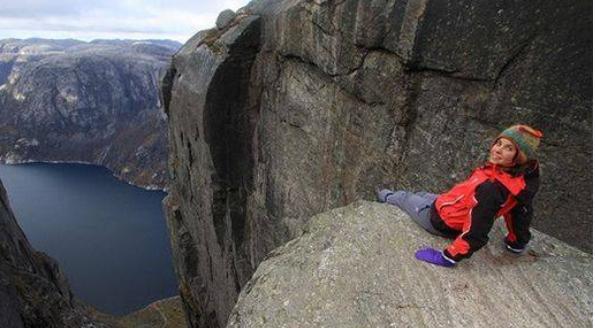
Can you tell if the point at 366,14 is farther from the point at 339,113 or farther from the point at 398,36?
the point at 339,113

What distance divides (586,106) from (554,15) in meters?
2.34

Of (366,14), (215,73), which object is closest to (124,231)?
(215,73)

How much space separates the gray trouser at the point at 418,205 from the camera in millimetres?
9805

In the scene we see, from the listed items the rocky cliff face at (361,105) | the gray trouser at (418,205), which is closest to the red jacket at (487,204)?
the gray trouser at (418,205)

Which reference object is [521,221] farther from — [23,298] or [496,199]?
[23,298]

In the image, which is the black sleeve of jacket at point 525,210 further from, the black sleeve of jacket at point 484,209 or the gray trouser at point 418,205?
the gray trouser at point 418,205

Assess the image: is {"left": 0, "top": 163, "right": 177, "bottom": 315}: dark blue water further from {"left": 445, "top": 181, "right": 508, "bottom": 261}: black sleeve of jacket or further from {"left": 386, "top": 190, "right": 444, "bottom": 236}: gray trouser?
{"left": 445, "top": 181, "right": 508, "bottom": 261}: black sleeve of jacket

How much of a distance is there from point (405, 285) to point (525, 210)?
8.37 ft

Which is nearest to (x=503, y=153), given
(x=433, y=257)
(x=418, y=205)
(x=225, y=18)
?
(x=433, y=257)

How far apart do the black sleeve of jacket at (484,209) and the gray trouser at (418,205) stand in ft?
4.92

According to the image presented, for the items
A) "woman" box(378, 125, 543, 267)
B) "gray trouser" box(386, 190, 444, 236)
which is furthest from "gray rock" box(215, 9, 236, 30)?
"woman" box(378, 125, 543, 267)

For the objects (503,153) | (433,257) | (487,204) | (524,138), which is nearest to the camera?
(524,138)

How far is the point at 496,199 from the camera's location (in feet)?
26.2

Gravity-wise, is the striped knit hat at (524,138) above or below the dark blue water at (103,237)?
above
